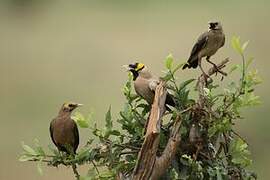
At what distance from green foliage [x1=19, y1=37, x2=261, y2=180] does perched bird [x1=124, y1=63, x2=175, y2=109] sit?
50 millimetres

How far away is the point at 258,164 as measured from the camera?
345 centimetres

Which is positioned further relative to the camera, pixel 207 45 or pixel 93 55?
pixel 93 55

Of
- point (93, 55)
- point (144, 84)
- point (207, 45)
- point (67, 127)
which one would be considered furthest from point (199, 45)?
point (93, 55)

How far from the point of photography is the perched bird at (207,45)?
A: 2.13 metres

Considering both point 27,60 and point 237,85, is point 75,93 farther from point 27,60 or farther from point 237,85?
point 237,85

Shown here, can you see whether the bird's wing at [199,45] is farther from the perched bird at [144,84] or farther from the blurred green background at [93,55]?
the blurred green background at [93,55]

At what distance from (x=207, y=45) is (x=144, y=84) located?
0.43m

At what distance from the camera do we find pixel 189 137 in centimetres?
156

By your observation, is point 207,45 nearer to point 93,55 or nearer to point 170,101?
point 170,101

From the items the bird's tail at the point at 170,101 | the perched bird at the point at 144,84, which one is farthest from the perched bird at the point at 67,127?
the bird's tail at the point at 170,101

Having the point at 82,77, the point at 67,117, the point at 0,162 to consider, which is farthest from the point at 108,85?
the point at 67,117

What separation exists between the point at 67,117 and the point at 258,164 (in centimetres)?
155

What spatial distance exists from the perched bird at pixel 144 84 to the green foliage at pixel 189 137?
5 cm

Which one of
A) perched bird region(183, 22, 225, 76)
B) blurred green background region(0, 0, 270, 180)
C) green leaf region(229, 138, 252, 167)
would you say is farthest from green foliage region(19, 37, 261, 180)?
blurred green background region(0, 0, 270, 180)
